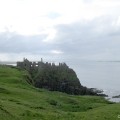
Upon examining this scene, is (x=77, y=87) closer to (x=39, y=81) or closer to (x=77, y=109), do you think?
(x=39, y=81)

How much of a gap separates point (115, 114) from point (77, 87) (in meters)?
68.0

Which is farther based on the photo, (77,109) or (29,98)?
(29,98)

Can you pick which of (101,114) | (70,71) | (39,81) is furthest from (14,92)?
(70,71)

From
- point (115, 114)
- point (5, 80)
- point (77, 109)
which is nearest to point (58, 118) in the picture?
point (115, 114)

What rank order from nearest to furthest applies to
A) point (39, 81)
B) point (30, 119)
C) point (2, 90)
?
point (30, 119), point (2, 90), point (39, 81)

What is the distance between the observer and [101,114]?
3528cm

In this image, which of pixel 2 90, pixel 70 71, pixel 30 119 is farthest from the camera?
pixel 70 71

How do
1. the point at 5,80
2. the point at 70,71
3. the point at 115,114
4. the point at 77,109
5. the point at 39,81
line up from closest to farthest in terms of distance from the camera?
the point at 115,114 → the point at 77,109 → the point at 5,80 → the point at 39,81 → the point at 70,71

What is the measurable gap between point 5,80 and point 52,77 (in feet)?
107

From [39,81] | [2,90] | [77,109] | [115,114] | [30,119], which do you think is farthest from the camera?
[39,81]

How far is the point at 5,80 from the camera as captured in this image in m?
70.9

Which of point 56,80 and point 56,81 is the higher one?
point 56,80

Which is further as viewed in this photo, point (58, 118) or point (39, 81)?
point (39, 81)

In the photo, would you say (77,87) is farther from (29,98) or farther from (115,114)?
(115,114)
